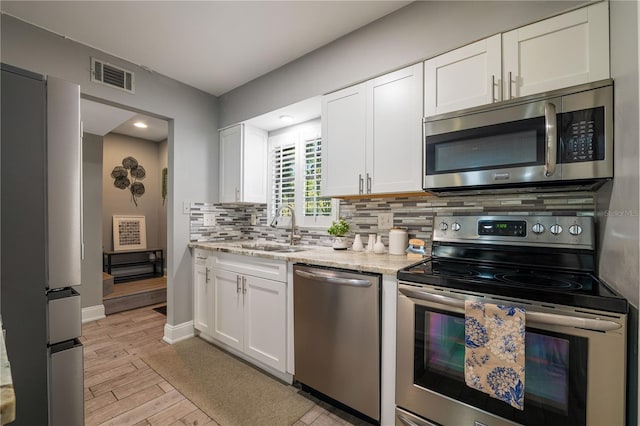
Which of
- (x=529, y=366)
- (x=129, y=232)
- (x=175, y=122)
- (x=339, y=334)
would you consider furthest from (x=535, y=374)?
(x=129, y=232)

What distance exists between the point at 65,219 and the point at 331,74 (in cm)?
184

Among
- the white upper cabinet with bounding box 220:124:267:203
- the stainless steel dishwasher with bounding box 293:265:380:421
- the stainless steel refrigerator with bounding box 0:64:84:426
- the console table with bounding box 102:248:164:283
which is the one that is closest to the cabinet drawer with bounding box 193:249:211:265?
the white upper cabinet with bounding box 220:124:267:203

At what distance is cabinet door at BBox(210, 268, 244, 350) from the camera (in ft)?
7.30

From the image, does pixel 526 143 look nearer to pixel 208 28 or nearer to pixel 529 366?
pixel 529 366

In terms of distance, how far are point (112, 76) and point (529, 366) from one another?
3292 mm

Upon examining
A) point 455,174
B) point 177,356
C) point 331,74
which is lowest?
point 177,356

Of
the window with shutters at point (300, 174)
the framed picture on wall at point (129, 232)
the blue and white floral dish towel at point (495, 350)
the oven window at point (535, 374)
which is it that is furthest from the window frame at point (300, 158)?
the framed picture on wall at point (129, 232)

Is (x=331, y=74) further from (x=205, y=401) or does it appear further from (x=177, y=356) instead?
(x=177, y=356)

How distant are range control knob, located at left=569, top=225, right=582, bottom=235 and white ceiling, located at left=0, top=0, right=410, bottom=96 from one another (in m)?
1.62

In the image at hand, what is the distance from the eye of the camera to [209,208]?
304 cm

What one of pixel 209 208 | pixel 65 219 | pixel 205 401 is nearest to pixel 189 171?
pixel 209 208

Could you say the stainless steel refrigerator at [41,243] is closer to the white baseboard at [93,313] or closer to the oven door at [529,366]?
the oven door at [529,366]

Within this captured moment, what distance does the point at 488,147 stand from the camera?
1.46 meters

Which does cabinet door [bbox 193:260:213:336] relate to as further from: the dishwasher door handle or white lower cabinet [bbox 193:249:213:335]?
the dishwasher door handle
